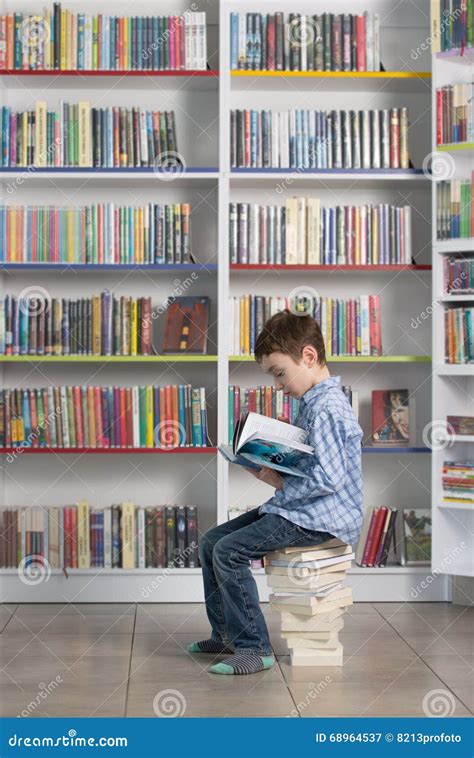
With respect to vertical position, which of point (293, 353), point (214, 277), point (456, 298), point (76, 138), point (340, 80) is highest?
point (340, 80)

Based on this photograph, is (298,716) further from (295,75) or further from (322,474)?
(295,75)

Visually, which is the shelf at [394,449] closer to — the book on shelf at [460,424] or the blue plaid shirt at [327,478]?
the book on shelf at [460,424]

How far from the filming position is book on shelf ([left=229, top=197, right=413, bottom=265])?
4.20m

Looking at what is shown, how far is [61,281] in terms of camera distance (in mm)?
4410

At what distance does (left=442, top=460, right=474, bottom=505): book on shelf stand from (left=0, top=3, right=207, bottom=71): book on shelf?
1.88m

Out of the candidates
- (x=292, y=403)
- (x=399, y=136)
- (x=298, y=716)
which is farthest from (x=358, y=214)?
(x=298, y=716)

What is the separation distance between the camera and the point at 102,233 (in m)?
→ 4.21

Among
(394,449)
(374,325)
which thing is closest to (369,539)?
(394,449)

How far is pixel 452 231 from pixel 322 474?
1496 mm

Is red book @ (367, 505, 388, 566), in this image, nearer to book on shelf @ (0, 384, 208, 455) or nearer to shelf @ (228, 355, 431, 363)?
shelf @ (228, 355, 431, 363)

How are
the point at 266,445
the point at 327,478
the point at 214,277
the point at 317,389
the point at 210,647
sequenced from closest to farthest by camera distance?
the point at 266,445 < the point at 327,478 < the point at 317,389 < the point at 210,647 < the point at 214,277

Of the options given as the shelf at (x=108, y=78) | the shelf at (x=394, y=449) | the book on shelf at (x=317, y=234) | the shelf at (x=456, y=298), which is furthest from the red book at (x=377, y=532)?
the shelf at (x=108, y=78)

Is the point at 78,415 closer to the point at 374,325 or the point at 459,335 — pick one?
the point at 374,325

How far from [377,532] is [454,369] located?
75 cm
